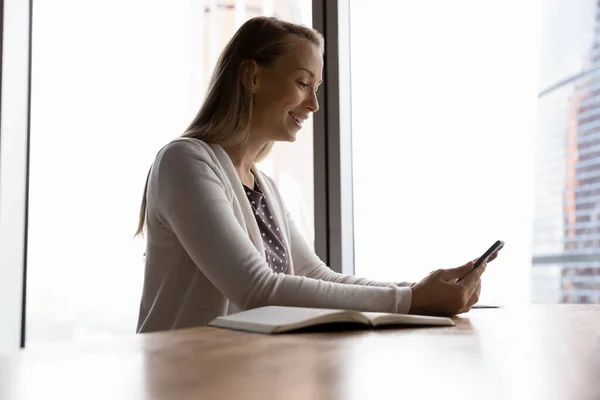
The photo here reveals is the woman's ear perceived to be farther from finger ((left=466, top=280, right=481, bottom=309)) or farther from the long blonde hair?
finger ((left=466, top=280, right=481, bottom=309))

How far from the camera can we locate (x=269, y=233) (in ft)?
5.49

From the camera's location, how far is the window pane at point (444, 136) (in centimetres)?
217

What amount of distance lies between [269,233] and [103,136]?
1.24m

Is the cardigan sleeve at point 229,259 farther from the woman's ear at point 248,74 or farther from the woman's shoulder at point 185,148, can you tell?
the woman's ear at point 248,74

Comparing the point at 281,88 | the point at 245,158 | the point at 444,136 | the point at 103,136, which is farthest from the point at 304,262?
the point at 103,136

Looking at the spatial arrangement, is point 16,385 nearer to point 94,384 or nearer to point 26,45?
point 94,384

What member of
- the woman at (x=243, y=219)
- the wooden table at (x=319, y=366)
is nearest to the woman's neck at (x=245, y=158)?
the woman at (x=243, y=219)

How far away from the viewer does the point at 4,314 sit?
8.30 feet

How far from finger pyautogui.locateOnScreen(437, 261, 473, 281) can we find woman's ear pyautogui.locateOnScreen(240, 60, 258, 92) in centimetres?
71

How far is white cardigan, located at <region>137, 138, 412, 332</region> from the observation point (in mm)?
1249

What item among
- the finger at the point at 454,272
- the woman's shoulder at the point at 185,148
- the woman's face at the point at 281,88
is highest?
the woman's face at the point at 281,88

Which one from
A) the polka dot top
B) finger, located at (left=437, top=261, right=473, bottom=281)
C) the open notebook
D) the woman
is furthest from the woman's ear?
the open notebook

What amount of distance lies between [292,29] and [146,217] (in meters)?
0.60

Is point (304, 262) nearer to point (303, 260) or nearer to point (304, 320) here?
point (303, 260)
